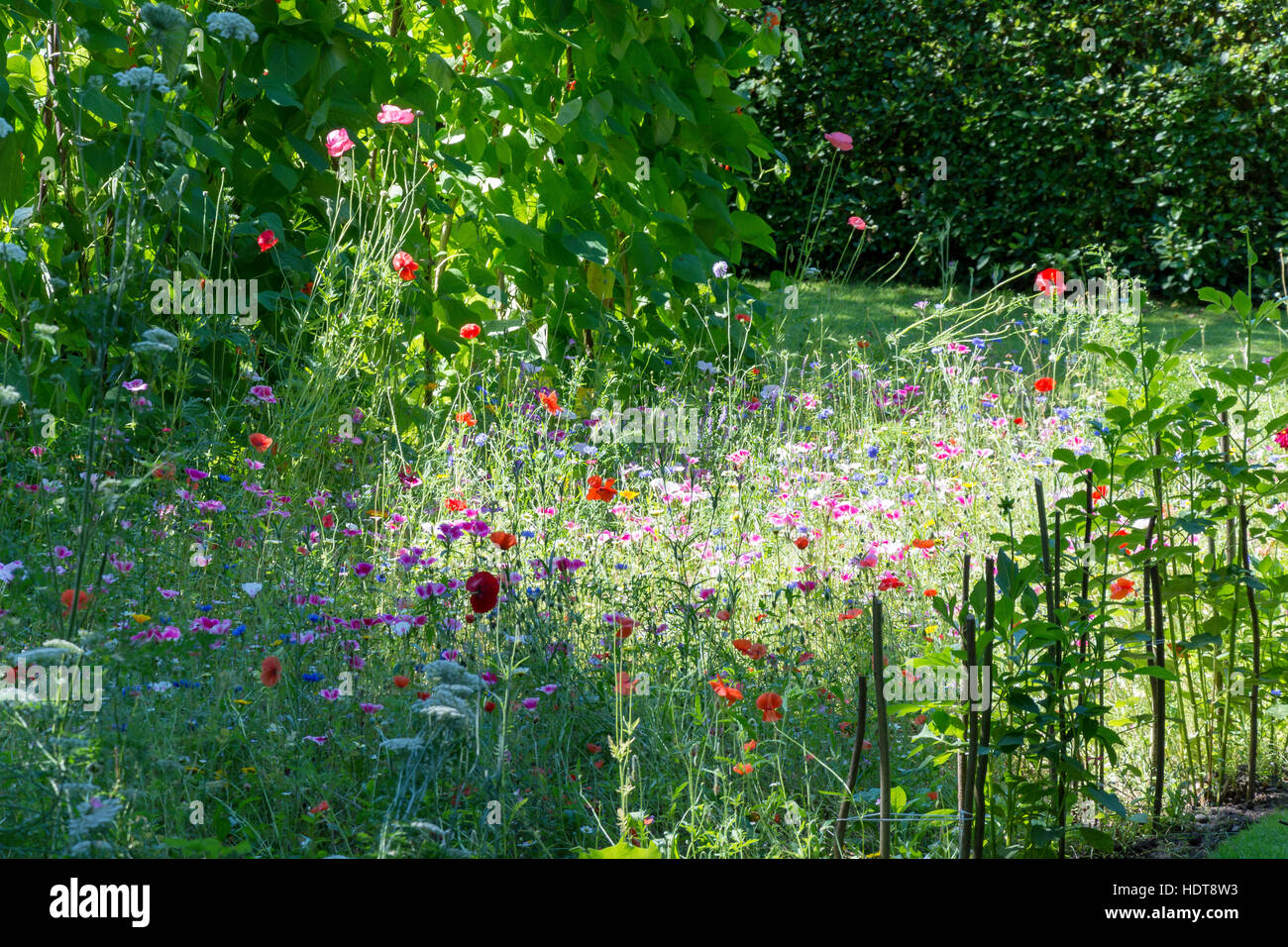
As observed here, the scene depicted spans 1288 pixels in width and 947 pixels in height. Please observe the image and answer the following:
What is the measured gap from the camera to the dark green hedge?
7535mm

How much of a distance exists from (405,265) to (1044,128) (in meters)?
5.84

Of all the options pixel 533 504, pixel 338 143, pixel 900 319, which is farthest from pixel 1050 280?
pixel 338 143

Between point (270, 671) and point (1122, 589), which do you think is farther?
point (1122, 589)

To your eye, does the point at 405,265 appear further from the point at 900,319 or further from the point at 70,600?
the point at 900,319

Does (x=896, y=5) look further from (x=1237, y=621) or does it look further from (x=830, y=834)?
(x=830, y=834)

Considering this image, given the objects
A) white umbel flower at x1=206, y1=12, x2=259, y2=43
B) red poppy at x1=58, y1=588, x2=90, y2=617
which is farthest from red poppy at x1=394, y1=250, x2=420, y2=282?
red poppy at x1=58, y1=588, x2=90, y2=617

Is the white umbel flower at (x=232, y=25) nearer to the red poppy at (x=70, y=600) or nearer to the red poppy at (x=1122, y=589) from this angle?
the red poppy at (x=70, y=600)

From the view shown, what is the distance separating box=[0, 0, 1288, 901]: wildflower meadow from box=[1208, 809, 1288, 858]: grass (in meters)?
0.01

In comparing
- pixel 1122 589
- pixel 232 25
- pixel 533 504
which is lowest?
pixel 1122 589

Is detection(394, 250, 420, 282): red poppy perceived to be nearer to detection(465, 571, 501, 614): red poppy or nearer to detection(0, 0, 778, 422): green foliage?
detection(0, 0, 778, 422): green foliage

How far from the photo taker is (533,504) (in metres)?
3.34

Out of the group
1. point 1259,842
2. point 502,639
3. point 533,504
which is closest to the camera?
point 1259,842

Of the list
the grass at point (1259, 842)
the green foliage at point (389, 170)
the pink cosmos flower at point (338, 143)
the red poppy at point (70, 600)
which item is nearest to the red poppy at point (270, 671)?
the red poppy at point (70, 600)

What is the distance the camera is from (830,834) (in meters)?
1.95
